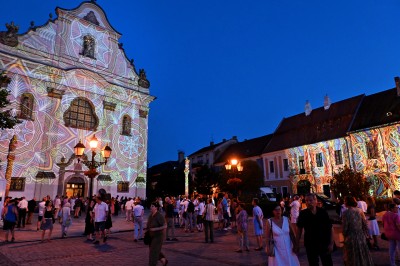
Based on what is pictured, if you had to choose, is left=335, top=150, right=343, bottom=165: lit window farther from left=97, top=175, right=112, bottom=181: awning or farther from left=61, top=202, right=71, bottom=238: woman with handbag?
left=61, top=202, right=71, bottom=238: woman with handbag

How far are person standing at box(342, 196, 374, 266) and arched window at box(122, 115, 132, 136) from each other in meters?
29.0

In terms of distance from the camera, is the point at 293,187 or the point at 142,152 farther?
the point at 293,187

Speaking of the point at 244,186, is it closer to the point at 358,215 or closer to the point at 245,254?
the point at 245,254

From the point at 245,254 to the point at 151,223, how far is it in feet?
13.2

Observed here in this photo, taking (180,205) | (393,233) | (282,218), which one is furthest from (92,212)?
(393,233)

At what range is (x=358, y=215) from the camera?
6.43 meters

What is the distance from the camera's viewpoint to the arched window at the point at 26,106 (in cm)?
2597

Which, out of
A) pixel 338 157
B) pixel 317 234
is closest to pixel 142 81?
pixel 338 157

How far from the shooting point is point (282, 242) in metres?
5.23

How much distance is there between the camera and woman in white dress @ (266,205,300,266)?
5172 millimetres

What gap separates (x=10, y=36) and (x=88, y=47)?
7.18 meters

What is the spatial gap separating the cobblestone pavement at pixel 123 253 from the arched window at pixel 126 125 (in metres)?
20.1

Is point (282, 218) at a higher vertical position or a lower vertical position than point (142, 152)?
lower

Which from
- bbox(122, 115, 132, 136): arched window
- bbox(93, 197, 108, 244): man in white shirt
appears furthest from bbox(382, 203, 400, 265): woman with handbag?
bbox(122, 115, 132, 136): arched window
